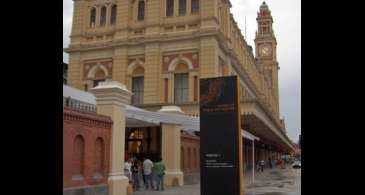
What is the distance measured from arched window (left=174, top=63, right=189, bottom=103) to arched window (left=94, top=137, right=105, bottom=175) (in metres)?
15.8

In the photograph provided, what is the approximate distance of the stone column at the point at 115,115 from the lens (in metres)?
14.9

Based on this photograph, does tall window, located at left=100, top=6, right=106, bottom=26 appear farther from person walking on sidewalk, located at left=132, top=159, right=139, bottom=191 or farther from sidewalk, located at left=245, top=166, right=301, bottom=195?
person walking on sidewalk, located at left=132, top=159, right=139, bottom=191

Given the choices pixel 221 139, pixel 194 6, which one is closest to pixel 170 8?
pixel 194 6

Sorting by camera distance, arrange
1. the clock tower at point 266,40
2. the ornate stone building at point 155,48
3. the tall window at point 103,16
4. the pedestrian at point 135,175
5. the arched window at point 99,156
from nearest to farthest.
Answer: the arched window at point 99,156
the pedestrian at point 135,175
the ornate stone building at point 155,48
the tall window at point 103,16
the clock tower at point 266,40

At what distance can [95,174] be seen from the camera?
1434 centimetres

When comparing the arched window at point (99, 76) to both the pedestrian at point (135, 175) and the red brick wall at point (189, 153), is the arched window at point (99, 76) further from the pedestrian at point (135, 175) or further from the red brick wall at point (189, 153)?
the pedestrian at point (135, 175)

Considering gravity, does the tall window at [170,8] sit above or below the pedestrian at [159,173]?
above

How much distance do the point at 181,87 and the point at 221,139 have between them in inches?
893

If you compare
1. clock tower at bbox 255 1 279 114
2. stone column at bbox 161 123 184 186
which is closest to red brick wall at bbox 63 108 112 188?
stone column at bbox 161 123 184 186

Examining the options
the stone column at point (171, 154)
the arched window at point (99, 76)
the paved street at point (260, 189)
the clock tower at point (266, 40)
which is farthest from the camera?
the clock tower at point (266, 40)

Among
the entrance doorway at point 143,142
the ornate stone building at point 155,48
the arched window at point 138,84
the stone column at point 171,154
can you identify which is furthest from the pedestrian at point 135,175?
the arched window at point 138,84

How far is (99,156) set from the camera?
581 inches

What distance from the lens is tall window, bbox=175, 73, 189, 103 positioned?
3058 centimetres
